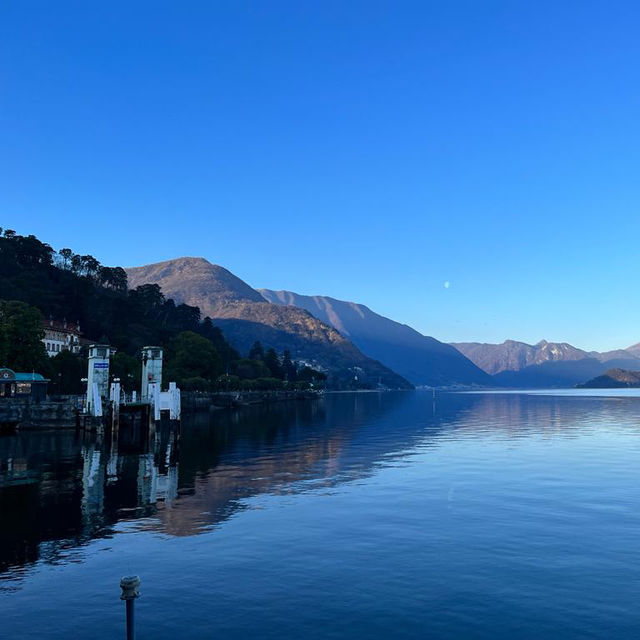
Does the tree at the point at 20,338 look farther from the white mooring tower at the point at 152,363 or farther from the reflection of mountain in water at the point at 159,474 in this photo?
the white mooring tower at the point at 152,363

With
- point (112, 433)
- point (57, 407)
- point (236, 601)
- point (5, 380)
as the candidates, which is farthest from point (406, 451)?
point (5, 380)

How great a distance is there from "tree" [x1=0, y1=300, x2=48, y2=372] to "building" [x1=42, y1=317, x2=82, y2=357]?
146 feet

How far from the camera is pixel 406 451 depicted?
78562 mm

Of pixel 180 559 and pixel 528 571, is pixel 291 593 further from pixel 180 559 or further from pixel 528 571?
pixel 528 571

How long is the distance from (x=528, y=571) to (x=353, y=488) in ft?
76.3

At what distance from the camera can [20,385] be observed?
12438cm

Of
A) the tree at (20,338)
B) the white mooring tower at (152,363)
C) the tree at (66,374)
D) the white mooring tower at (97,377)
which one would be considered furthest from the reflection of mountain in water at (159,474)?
the tree at (66,374)

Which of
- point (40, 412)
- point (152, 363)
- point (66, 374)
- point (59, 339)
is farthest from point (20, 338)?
point (59, 339)

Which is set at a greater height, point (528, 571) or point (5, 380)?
point (5, 380)

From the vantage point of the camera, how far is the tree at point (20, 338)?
124562 mm

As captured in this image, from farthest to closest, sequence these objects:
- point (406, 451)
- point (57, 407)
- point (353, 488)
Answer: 1. point (57, 407)
2. point (406, 451)
3. point (353, 488)

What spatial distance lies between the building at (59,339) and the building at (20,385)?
5226 centimetres

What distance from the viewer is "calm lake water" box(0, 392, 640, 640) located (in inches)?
890

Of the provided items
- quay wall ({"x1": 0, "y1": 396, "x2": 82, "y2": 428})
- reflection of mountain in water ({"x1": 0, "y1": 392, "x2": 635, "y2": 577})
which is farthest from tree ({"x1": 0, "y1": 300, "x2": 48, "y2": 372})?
reflection of mountain in water ({"x1": 0, "y1": 392, "x2": 635, "y2": 577})
